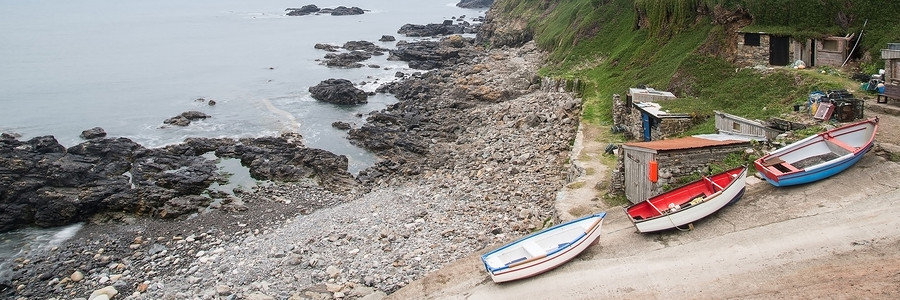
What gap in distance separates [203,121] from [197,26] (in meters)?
121

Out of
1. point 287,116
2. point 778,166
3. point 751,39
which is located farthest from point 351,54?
point 778,166

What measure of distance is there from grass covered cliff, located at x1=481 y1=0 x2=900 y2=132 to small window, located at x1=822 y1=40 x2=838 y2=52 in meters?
0.61

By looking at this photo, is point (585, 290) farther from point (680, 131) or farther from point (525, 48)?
point (525, 48)

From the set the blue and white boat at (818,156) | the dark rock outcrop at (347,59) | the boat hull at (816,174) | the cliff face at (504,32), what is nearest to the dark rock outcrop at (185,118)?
the dark rock outcrop at (347,59)

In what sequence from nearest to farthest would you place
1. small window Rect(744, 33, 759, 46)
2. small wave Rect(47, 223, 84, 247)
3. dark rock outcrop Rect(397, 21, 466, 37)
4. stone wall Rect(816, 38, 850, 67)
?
stone wall Rect(816, 38, 850, 67), small wave Rect(47, 223, 84, 247), small window Rect(744, 33, 759, 46), dark rock outcrop Rect(397, 21, 466, 37)

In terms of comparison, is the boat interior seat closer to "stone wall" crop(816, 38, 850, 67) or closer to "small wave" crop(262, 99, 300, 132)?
"stone wall" crop(816, 38, 850, 67)

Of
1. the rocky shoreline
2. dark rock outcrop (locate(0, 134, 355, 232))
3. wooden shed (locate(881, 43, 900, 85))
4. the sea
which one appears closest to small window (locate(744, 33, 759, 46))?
wooden shed (locate(881, 43, 900, 85))

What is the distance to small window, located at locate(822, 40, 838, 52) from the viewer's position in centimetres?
3534

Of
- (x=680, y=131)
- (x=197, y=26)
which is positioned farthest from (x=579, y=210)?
(x=197, y=26)

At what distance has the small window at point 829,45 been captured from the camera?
35344mm

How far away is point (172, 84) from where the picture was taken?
83812 millimetres

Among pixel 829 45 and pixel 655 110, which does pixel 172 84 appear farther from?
pixel 829 45

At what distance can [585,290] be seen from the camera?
18.1 metres

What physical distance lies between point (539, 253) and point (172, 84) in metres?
75.6
